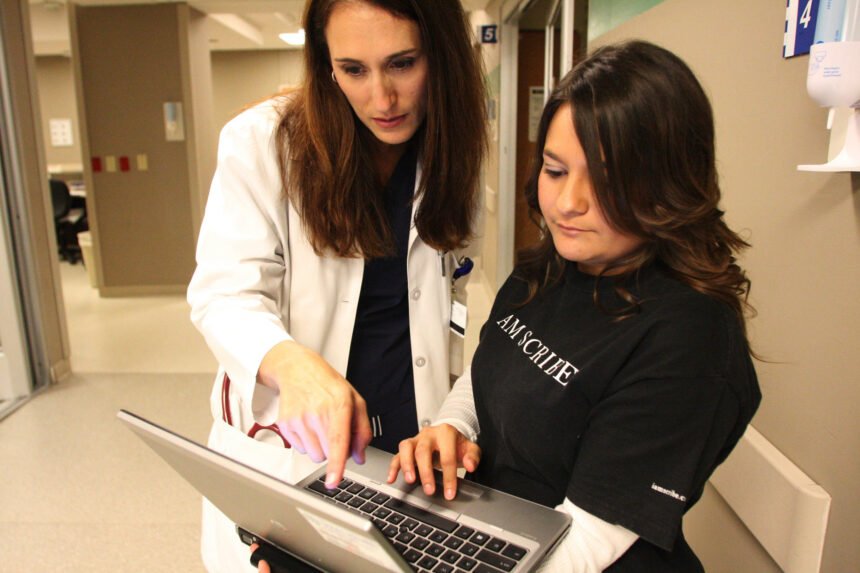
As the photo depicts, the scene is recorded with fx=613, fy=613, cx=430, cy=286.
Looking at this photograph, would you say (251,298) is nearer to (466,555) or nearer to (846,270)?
(466,555)

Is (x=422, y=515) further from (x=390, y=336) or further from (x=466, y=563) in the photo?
(x=390, y=336)

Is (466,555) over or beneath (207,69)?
beneath

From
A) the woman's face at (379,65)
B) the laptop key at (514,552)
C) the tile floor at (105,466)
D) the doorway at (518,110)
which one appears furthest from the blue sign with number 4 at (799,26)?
the doorway at (518,110)

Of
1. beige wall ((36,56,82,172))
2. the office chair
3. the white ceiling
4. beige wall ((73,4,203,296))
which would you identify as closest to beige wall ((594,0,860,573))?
the white ceiling

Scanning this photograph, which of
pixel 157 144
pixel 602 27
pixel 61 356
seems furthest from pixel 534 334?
pixel 157 144

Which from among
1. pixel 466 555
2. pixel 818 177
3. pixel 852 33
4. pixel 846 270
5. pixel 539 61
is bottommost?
pixel 466 555

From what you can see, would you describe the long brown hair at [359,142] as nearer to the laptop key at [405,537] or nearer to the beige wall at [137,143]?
the laptop key at [405,537]

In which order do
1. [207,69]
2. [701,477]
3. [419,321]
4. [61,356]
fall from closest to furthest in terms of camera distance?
[701,477] → [419,321] → [61,356] → [207,69]

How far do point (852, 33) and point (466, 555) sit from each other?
30.6 inches

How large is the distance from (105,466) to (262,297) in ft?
6.77

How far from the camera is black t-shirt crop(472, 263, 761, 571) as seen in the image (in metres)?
0.63

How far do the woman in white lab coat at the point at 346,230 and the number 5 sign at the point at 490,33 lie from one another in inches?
160

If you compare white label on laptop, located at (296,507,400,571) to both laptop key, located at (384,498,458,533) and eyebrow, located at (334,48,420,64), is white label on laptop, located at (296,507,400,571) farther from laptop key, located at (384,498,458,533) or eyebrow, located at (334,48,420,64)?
eyebrow, located at (334,48,420,64)

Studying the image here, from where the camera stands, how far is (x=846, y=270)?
0.84m
